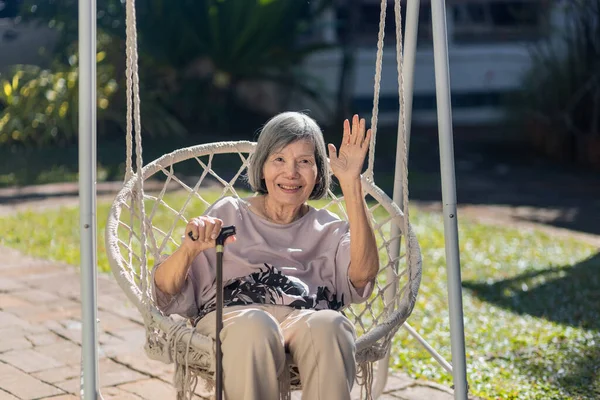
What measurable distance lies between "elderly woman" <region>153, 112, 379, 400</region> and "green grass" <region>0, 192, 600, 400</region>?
3.07ft

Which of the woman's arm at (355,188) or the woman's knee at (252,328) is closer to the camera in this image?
the woman's knee at (252,328)

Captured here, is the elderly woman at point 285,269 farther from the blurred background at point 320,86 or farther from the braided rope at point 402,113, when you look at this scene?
the blurred background at point 320,86

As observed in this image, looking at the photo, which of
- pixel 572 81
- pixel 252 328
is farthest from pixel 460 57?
pixel 252 328

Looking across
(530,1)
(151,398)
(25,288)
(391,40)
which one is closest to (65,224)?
(25,288)

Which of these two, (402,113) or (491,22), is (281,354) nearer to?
(402,113)

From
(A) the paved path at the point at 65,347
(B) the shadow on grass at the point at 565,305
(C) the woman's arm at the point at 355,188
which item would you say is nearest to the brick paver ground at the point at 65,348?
(A) the paved path at the point at 65,347

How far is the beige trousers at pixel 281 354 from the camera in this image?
1992mm

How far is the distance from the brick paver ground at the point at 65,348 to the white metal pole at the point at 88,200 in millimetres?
848

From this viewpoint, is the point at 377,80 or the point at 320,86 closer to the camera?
the point at 377,80

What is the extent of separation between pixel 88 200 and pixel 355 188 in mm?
644

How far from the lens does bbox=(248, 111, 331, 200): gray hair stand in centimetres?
232

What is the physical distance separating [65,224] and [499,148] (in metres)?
5.86

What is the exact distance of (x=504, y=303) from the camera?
4.29m

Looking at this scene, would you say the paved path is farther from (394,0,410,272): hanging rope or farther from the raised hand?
the raised hand
